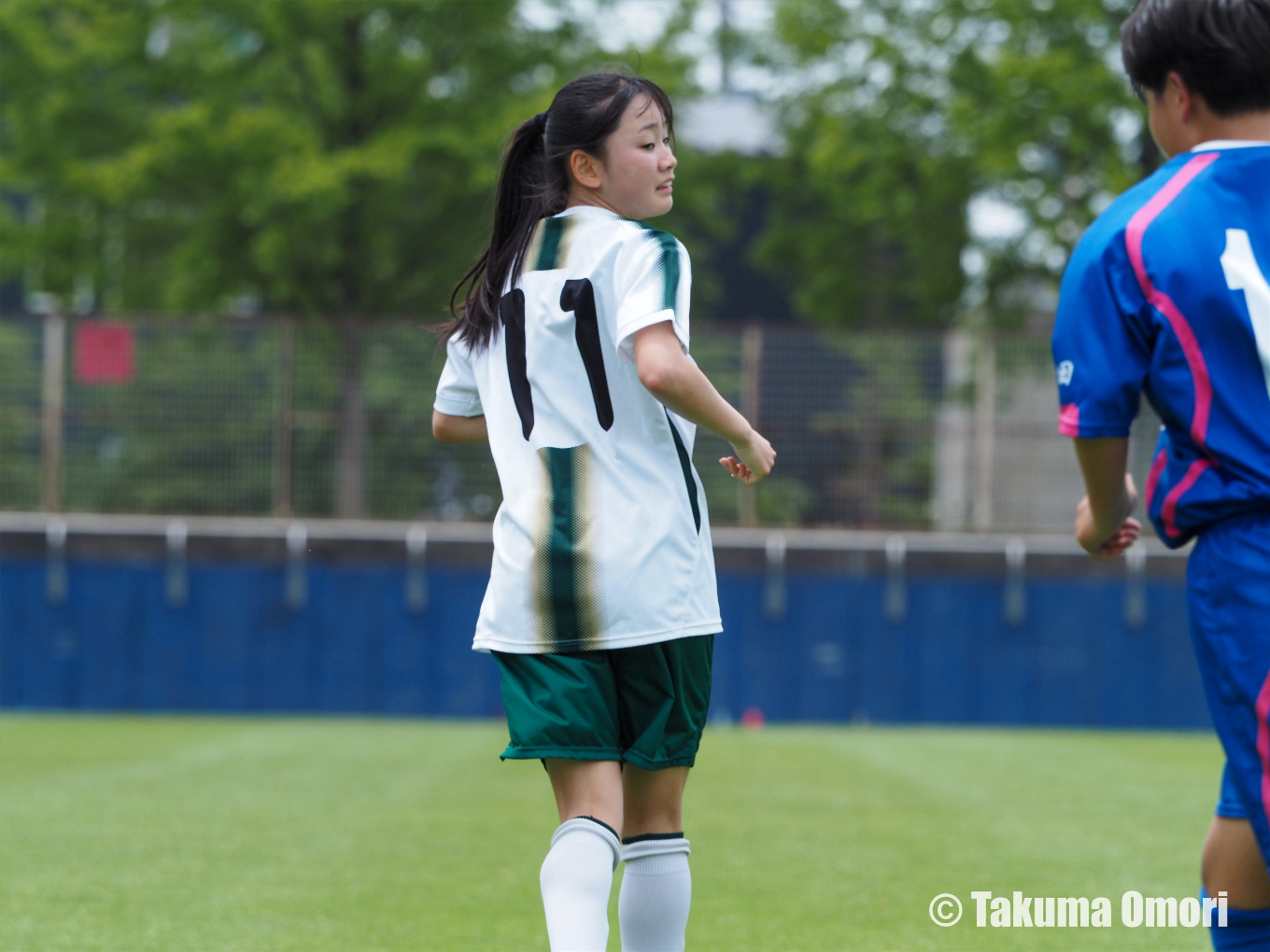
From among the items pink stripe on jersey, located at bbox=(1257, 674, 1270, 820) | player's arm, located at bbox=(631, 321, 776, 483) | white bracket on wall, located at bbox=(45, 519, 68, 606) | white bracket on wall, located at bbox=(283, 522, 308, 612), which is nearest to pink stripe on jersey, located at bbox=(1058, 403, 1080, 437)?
pink stripe on jersey, located at bbox=(1257, 674, 1270, 820)

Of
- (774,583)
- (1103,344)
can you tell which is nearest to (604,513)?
(1103,344)

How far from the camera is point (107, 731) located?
42.9 ft

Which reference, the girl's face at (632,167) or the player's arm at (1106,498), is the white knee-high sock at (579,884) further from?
the girl's face at (632,167)

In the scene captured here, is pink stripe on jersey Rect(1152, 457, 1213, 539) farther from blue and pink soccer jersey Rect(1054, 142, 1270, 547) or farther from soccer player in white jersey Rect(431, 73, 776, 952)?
soccer player in white jersey Rect(431, 73, 776, 952)

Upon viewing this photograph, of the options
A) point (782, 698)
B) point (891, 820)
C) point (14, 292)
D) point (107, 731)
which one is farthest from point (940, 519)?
point (14, 292)

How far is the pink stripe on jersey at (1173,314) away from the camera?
2.26m

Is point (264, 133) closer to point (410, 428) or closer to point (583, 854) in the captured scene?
point (410, 428)

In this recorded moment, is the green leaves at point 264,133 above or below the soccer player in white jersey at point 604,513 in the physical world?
above

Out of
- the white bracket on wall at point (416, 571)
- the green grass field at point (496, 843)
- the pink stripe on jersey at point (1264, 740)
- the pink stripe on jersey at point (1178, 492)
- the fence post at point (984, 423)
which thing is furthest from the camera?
the fence post at point (984, 423)

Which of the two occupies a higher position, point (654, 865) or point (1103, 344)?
point (1103, 344)

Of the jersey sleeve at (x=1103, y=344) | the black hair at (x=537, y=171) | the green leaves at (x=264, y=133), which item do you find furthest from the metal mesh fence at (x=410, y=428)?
the jersey sleeve at (x=1103, y=344)

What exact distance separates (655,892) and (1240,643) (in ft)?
4.15

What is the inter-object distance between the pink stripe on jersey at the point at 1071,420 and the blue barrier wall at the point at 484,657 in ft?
44.0

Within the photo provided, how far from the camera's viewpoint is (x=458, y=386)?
3256 millimetres
